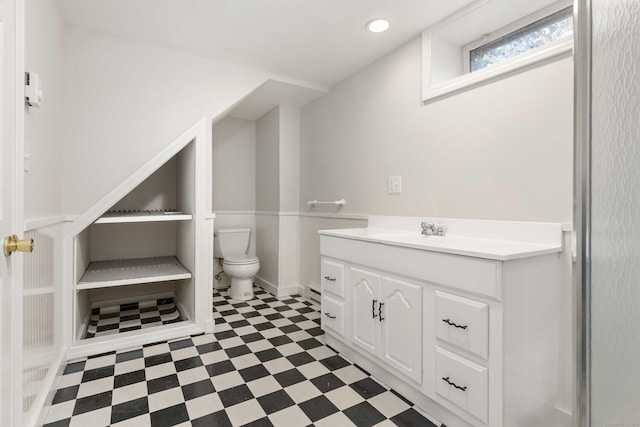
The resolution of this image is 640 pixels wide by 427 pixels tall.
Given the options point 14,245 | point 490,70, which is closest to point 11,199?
point 14,245

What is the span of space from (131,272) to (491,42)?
2921mm

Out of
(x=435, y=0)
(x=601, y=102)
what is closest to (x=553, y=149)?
(x=601, y=102)

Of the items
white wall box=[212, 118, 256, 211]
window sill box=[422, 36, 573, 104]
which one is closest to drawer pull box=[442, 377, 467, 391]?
window sill box=[422, 36, 573, 104]

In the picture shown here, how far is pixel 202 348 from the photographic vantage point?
2.03 meters

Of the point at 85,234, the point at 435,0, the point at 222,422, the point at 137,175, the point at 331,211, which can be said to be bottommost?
the point at 222,422

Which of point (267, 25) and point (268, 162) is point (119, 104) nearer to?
point (267, 25)

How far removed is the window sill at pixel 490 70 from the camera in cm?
134

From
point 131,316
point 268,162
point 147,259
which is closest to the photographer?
point 131,316

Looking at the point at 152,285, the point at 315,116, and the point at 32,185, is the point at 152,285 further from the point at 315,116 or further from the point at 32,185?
the point at 315,116

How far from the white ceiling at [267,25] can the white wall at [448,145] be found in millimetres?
229

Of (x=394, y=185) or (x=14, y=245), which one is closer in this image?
(x=14, y=245)

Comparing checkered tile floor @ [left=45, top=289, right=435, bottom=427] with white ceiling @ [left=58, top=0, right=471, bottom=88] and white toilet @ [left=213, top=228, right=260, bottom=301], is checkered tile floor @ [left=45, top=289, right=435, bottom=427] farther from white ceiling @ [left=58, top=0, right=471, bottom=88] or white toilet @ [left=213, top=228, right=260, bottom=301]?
white ceiling @ [left=58, top=0, right=471, bottom=88]

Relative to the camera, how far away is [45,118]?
59.2 inches

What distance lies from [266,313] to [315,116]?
1934mm
